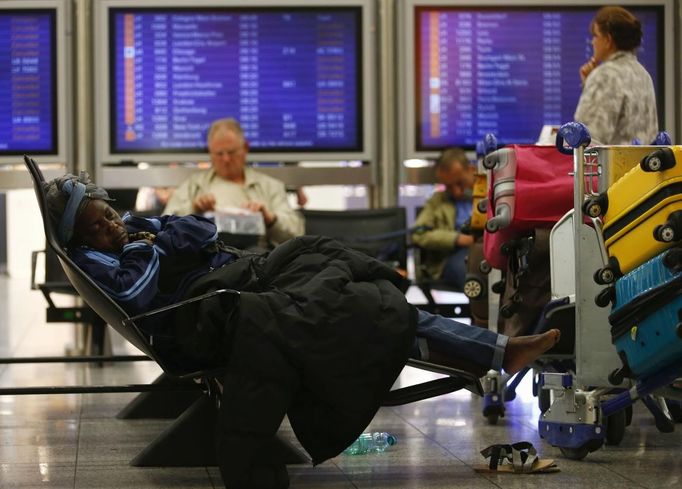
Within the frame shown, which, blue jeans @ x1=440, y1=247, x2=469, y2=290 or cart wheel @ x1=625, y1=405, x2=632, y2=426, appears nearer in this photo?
cart wheel @ x1=625, y1=405, x2=632, y2=426

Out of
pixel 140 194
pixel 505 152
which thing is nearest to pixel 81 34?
pixel 140 194

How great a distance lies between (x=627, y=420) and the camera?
488cm

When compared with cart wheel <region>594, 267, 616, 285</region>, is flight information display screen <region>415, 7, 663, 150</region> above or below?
above

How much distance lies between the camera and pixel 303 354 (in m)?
3.58

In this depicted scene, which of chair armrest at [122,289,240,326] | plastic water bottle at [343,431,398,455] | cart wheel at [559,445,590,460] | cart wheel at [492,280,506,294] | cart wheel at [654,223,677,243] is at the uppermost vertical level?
cart wheel at [654,223,677,243]

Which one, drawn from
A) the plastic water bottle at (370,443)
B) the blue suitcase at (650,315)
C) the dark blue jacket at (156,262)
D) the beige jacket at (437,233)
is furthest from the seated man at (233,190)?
the blue suitcase at (650,315)

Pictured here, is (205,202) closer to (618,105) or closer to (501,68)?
(501,68)

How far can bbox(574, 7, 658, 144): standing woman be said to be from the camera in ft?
17.7

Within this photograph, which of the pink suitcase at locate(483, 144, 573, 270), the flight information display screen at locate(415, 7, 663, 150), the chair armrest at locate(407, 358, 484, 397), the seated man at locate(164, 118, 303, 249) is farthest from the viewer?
the flight information display screen at locate(415, 7, 663, 150)

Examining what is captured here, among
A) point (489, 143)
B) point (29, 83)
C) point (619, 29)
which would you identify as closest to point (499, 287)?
point (489, 143)

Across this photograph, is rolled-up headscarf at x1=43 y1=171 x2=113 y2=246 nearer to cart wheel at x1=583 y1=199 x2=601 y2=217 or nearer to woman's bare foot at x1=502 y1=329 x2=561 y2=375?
woman's bare foot at x1=502 y1=329 x2=561 y2=375

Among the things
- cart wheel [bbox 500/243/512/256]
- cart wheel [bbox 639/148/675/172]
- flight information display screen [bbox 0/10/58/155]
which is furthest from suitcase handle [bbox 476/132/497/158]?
flight information display screen [bbox 0/10/58/155]

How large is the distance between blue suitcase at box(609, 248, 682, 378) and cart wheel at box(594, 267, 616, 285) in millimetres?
29

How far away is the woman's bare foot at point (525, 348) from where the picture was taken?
12.7 ft
